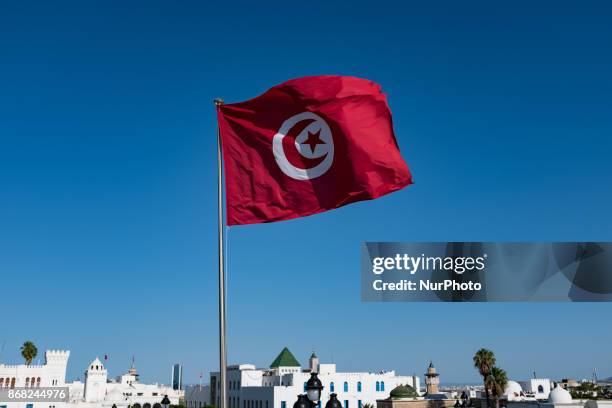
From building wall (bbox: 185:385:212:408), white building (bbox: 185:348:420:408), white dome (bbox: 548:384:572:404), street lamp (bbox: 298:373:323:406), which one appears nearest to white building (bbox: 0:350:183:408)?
building wall (bbox: 185:385:212:408)

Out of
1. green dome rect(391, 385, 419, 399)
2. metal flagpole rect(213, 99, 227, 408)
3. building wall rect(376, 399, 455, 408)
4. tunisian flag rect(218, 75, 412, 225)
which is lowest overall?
building wall rect(376, 399, 455, 408)

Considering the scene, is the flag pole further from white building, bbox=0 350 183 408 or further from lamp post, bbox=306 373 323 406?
white building, bbox=0 350 183 408

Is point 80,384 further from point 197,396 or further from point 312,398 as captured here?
point 312,398

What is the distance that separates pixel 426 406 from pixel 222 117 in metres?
67.8

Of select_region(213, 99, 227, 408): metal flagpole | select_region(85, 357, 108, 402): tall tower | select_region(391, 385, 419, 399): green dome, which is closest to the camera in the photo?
select_region(213, 99, 227, 408): metal flagpole

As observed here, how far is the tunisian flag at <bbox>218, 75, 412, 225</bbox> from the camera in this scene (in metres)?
12.8

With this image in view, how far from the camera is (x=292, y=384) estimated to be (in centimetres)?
8156

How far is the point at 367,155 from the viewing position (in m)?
12.8

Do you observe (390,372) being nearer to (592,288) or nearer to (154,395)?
(154,395)

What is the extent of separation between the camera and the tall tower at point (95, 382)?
10954cm

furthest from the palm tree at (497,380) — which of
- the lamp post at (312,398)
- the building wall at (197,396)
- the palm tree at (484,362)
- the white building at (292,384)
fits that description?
the lamp post at (312,398)

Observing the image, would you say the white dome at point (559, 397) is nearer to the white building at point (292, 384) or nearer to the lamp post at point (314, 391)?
the white building at point (292, 384)

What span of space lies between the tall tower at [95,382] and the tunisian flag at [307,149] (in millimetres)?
106837

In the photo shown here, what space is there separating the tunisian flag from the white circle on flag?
21mm
